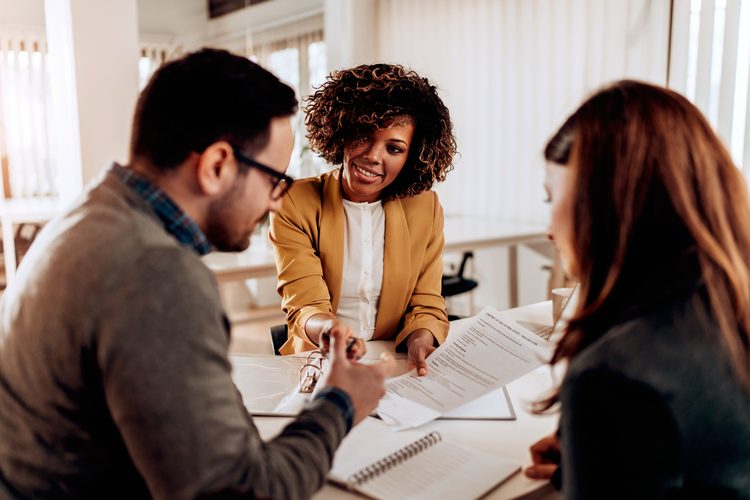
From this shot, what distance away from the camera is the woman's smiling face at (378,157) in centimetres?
183

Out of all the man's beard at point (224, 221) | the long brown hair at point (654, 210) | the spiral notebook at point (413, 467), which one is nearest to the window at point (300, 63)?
the spiral notebook at point (413, 467)

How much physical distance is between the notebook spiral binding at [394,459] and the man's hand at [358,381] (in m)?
0.12

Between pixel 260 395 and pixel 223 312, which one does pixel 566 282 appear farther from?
pixel 223 312

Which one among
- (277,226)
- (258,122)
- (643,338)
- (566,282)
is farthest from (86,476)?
(566,282)

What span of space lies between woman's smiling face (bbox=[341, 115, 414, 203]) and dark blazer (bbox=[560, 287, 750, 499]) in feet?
3.77

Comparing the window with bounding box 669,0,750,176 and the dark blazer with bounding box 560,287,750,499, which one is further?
the window with bounding box 669,0,750,176

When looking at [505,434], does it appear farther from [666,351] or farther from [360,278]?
[360,278]

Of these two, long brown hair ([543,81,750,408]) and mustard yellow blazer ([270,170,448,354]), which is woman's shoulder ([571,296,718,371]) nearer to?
long brown hair ([543,81,750,408])

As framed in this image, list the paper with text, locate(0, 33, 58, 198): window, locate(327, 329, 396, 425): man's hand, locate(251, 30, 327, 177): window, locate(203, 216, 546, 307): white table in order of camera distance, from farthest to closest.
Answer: locate(251, 30, 327, 177): window < locate(0, 33, 58, 198): window < locate(203, 216, 546, 307): white table < the paper with text < locate(327, 329, 396, 425): man's hand

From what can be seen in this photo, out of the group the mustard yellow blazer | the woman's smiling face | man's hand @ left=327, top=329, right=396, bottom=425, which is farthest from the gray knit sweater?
the woman's smiling face

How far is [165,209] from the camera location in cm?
86

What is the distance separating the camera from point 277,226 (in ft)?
6.04

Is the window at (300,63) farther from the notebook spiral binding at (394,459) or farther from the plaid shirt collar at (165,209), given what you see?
the plaid shirt collar at (165,209)

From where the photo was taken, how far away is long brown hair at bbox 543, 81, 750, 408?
0.78 metres
